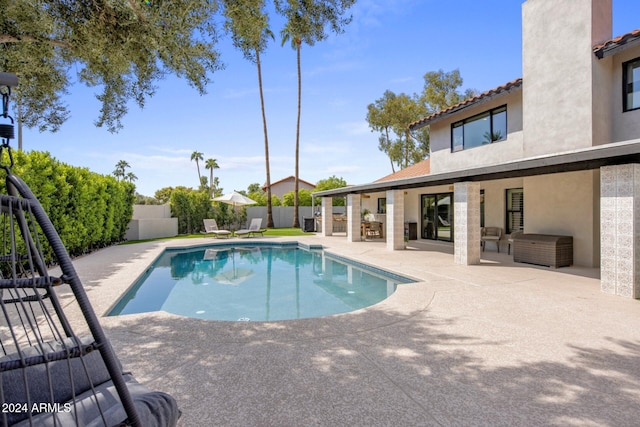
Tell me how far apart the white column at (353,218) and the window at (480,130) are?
5697mm

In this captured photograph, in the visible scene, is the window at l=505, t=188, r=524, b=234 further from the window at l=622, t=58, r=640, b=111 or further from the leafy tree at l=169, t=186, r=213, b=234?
the leafy tree at l=169, t=186, r=213, b=234

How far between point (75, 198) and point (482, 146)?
15884 millimetres

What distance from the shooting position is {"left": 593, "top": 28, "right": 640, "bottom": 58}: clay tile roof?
8.76 meters

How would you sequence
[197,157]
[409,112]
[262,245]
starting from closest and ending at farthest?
[262,245], [409,112], [197,157]

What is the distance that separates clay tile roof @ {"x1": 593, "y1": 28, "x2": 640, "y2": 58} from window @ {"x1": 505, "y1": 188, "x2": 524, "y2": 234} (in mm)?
5101

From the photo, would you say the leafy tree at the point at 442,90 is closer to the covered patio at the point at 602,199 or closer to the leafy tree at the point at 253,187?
the covered patio at the point at 602,199

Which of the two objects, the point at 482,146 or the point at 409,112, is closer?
the point at 482,146

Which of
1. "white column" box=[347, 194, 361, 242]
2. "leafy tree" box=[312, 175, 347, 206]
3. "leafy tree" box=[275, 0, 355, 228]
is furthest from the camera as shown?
"leafy tree" box=[312, 175, 347, 206]

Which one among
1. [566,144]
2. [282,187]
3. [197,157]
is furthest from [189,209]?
[197,157]

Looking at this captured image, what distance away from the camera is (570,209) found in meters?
10.7

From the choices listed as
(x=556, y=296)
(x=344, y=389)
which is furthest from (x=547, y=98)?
(x=344, y=389)

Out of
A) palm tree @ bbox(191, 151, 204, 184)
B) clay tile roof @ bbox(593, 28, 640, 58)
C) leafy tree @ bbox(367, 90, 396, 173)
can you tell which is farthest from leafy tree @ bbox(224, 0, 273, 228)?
palm tree @ bbox(191, 151, 204, 184)

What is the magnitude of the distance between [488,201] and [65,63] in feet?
49.1

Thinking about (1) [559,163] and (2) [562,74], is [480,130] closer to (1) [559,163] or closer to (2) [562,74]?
(2) [562,74]
